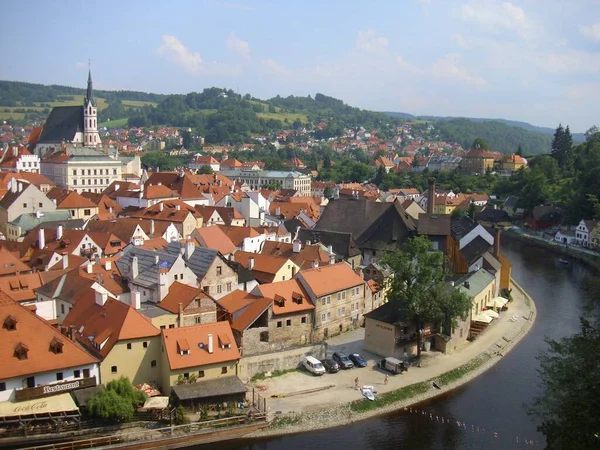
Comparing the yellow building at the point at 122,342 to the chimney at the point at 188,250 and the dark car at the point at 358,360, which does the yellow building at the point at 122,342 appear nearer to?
Answer: the chimney at the point at 188,250

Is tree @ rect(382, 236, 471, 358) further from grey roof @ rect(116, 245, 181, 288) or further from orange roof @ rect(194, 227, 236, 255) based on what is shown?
orange roof @ rect(194, 227, 236, 255)

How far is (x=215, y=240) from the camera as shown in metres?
40.4

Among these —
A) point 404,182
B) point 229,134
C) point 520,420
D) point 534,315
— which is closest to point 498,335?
point 534,315

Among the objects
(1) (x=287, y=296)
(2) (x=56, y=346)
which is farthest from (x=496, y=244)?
(2) (x=56, y=346)

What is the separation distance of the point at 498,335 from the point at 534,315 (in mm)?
5994

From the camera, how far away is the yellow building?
936 inches

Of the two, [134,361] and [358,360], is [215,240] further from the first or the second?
[134,361]

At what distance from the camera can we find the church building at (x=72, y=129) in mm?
79625

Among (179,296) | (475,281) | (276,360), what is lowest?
(276,360)

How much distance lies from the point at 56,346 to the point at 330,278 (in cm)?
1398

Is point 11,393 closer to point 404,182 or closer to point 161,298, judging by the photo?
point 161,298

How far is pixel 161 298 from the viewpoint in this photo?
28688 mm

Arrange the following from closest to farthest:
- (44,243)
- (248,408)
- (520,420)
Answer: (248,408)
(520,420)
(44,243)

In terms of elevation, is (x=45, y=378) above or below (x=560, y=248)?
above
